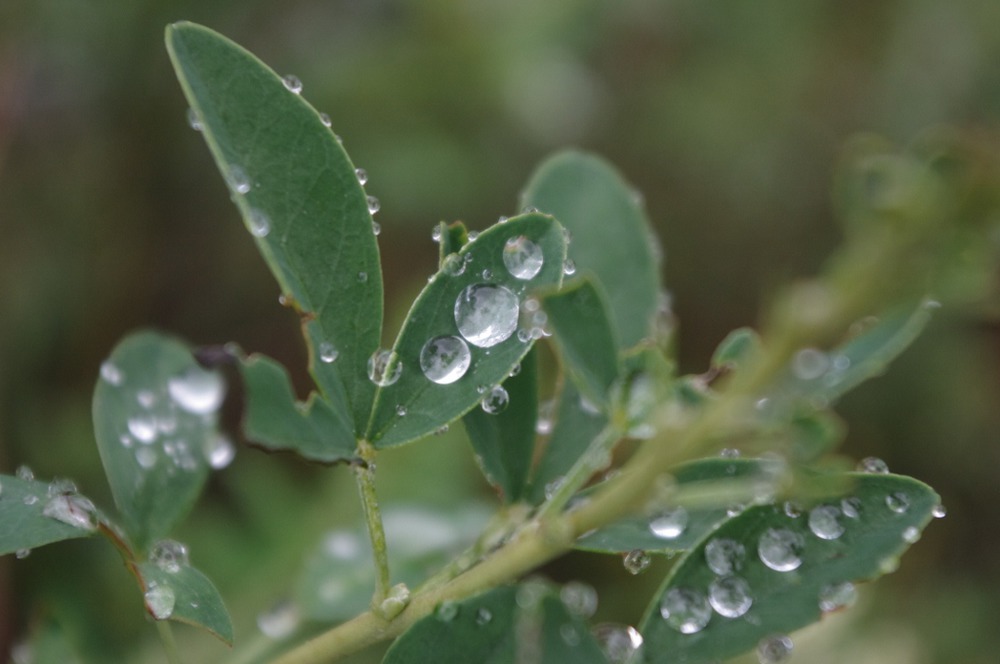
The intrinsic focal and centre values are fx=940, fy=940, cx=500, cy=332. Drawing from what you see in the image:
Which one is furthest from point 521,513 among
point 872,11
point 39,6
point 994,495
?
point 872,11

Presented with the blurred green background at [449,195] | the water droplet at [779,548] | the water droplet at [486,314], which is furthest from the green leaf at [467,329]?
the blurred green background at [449,195]

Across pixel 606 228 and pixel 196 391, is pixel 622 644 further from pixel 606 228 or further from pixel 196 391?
pixel 196 391

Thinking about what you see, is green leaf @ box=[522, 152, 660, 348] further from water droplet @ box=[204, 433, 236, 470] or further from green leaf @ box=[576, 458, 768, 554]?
water droplet @ box=[204, 433, 236, 470]

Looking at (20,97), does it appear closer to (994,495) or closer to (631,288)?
(631,288)

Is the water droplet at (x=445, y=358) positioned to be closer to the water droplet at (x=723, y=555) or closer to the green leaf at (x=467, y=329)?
the green leaf at (x=467, y=329)

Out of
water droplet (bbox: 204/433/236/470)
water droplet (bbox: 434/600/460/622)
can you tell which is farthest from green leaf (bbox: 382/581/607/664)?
water droplet (bbox: 204/433/236/470)

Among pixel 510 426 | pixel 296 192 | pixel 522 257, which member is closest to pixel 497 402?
pixel 510 426
